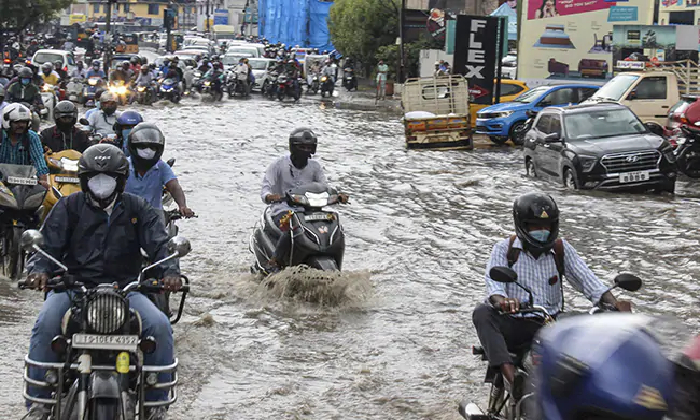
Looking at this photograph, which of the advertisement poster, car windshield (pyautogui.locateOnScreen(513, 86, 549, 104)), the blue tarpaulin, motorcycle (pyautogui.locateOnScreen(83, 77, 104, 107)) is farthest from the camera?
the blue tarpaulin

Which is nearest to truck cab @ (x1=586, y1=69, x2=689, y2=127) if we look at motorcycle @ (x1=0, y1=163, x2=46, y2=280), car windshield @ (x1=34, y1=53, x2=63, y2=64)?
motorcycle @ (x1=0, y1=163, x2=46, y2=280)

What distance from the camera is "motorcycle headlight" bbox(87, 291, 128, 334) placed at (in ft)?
16.6

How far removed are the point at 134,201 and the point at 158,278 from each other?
1.37 ft

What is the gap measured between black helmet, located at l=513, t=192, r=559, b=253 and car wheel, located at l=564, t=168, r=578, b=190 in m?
12.0

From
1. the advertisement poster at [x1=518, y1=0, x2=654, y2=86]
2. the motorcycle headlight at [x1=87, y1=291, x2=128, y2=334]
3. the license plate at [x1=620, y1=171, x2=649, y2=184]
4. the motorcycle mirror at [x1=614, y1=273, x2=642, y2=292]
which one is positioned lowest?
the license plate at [x1=620, y1=171, x2=649, y2=184]

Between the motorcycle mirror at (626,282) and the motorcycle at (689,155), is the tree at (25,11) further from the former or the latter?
the motorcycle mirror at (626,282)

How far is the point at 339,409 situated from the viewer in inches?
284

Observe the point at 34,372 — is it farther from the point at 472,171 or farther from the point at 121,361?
the point at 472,171

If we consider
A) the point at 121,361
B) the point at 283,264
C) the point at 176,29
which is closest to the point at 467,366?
the point at 283,264

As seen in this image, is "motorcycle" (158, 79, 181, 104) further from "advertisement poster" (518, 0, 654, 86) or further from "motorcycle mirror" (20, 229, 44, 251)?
"motorcycle mirror" (20, 229, 44, 251)

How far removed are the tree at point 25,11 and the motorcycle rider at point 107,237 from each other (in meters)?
46.6

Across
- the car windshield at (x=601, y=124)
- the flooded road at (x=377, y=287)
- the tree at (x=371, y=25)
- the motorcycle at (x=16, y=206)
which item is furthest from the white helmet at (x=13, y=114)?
the tree at (x=371, y=25)

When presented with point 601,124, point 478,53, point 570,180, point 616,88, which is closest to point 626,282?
point 570,180

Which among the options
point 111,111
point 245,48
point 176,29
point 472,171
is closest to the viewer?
point 111,111
